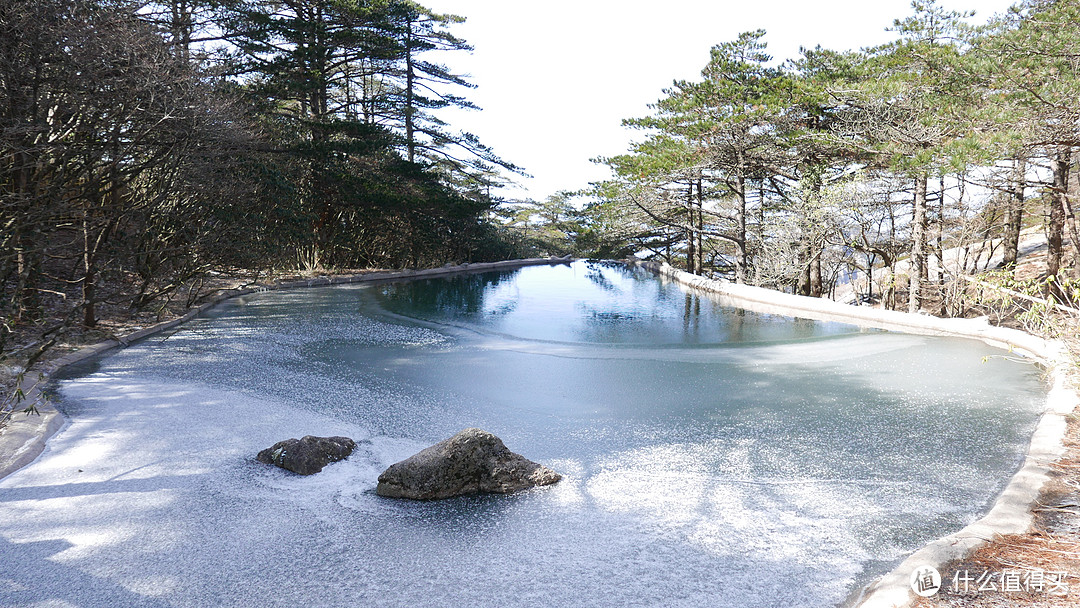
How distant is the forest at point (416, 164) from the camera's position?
5.71m

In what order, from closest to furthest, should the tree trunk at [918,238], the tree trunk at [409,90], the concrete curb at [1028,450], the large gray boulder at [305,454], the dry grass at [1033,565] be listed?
1. the dry grass at [1033,565]
2. the concrete curb at [1028,450]
3. the large gray boulder at [305,454]
4. the tree trunk at [918,238]
5. the tree trunk at [409,90]

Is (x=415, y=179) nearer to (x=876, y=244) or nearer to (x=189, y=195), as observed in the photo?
(x=189, y=195)

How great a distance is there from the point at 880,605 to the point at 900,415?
3003 mm

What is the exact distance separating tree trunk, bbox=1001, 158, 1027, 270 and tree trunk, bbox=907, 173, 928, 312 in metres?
1.01

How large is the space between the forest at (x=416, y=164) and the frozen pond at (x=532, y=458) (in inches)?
45.8

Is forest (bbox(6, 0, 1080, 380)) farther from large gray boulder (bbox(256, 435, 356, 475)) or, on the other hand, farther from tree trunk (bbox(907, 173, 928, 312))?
large gray boulder (bbox(256, 435, 356, 475))

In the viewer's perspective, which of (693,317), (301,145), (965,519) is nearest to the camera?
(965,519)

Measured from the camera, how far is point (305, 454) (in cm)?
360

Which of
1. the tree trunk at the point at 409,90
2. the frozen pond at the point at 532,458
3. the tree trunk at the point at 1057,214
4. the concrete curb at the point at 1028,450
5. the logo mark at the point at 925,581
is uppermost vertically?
the tree trunk at the point at 409,90

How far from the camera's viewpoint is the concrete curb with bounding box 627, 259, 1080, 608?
7.74 ft

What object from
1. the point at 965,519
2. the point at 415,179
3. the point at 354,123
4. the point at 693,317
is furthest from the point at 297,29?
the point at 965,519

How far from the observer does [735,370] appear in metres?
6.23

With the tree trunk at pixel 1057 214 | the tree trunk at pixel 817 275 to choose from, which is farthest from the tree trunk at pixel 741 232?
the tree trunk at pixel 1057 214

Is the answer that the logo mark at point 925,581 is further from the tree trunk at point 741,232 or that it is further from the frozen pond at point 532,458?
the tree trunk at point 741,232
